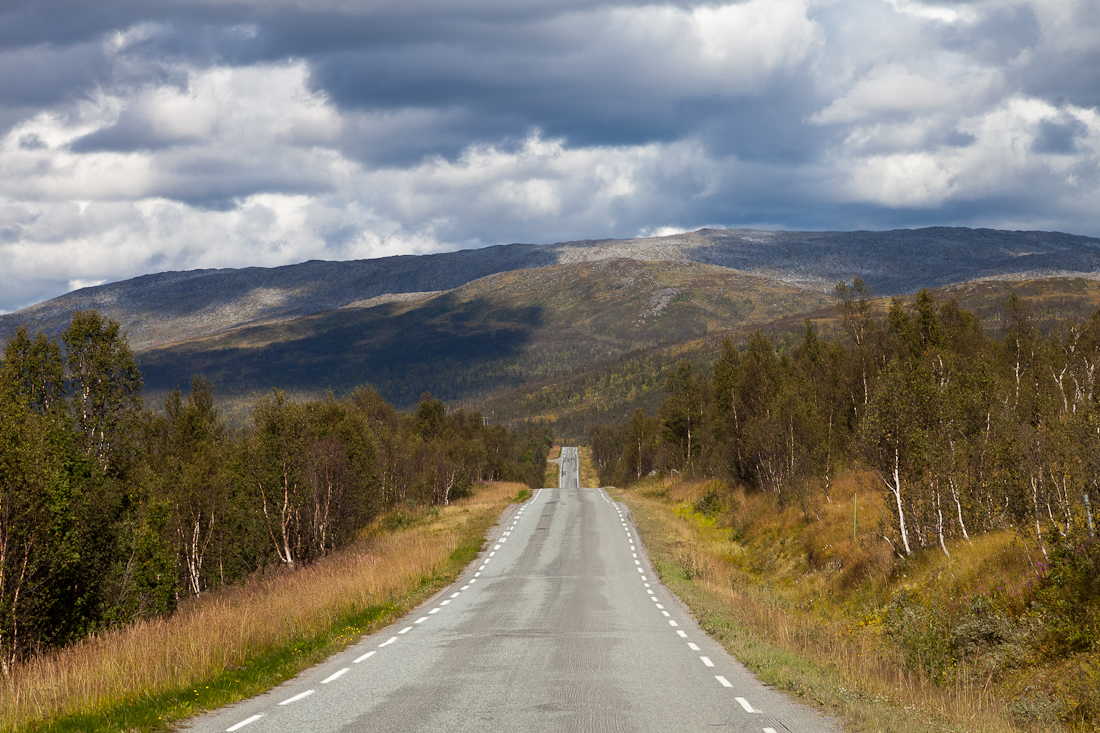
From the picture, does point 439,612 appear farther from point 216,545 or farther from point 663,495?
point 663,495

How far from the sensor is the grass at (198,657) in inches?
410

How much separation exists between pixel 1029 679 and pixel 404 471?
70601 mm

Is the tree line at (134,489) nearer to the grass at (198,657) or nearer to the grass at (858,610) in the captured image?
the grass at (198,657)

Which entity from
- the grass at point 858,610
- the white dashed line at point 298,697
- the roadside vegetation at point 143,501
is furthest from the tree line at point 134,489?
the grass at point 858,610

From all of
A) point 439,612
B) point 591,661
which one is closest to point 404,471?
point 439,612

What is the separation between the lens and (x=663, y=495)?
77.6 meters

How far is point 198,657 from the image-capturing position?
1338 cm

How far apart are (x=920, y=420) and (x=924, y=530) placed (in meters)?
3.63

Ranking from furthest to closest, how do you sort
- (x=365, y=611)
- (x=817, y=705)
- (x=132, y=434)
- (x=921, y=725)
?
(x=132, y=434)
(x=365, y=611)
(x=817, y=705)
(x=921, y=725)

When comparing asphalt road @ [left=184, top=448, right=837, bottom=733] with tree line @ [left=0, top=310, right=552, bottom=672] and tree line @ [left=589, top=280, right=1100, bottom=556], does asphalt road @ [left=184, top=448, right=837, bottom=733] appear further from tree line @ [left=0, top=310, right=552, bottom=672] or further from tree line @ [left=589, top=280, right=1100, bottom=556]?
tree line @ [left=0, top=310, right=552, bottom=672]

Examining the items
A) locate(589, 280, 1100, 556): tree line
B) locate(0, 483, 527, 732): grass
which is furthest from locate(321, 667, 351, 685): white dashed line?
locate(589, 280, 1100, 556): tree line

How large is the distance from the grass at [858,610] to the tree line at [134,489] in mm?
19336

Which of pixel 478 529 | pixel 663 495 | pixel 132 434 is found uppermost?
pixel 132 434

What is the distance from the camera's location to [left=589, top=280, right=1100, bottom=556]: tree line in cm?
1919
